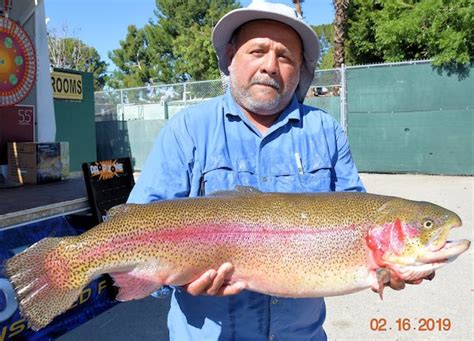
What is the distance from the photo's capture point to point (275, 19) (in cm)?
234

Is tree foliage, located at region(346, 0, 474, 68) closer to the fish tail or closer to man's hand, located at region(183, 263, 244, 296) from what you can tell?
man's hand, located at region(183, 263, 244, 296)

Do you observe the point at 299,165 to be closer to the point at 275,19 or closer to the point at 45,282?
the point at 275,19

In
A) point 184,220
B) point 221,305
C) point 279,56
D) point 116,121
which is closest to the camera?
point 184,220

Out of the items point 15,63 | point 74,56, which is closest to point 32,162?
point 15,63

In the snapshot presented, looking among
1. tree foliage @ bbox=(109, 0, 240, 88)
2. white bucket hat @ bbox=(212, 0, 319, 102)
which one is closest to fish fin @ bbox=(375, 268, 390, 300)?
white bucket hat @ bbox=(212, 0, 319, 102)

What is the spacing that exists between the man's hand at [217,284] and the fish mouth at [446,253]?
0.77 m

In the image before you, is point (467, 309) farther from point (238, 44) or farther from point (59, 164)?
point (59, 164)

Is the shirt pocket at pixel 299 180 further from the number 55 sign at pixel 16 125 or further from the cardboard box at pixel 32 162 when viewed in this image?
the number 55 sign at pixel 16 125

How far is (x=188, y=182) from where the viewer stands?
7.59 feet

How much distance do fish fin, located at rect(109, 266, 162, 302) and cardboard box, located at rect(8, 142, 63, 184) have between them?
306 cm

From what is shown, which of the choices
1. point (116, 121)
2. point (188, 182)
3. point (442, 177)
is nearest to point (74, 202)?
point (188, 182)

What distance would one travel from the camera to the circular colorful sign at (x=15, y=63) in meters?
4.62

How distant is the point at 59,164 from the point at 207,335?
3.42m

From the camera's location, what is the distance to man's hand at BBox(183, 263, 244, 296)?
2006 millimetres
